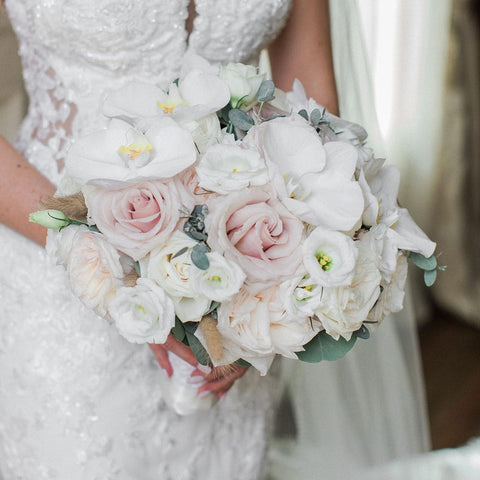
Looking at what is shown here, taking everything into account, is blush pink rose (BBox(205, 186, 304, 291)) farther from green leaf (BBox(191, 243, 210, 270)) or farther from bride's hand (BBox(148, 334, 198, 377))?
bride's hand (BBox(148, 334, 198, 377))

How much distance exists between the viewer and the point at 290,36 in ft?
4.42

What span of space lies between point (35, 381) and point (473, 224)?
261 cm

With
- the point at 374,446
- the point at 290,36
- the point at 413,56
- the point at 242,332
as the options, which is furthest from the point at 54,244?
the point at 413,56

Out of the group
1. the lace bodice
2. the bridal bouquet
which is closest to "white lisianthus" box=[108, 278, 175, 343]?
the bridal bouquet

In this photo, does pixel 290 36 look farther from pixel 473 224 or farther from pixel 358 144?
pixel 473 224

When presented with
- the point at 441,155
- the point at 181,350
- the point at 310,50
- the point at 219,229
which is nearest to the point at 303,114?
the point at 219,229

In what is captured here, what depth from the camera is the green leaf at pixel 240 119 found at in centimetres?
84

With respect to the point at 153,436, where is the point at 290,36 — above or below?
above

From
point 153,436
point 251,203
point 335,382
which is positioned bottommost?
point 335,382

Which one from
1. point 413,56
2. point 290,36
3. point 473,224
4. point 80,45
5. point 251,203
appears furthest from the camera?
point 473,224

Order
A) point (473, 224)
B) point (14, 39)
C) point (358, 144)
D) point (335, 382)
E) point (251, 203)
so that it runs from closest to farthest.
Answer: point (251, 203), point (358, 144), point (335, 382), point (14, 39), point (473, 224)

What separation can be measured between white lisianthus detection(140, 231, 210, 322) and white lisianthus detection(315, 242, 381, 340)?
0.13 m

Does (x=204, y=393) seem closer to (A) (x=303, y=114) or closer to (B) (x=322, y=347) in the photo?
(B) (x=322, y=347)

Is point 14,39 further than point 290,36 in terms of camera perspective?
→ Yes
